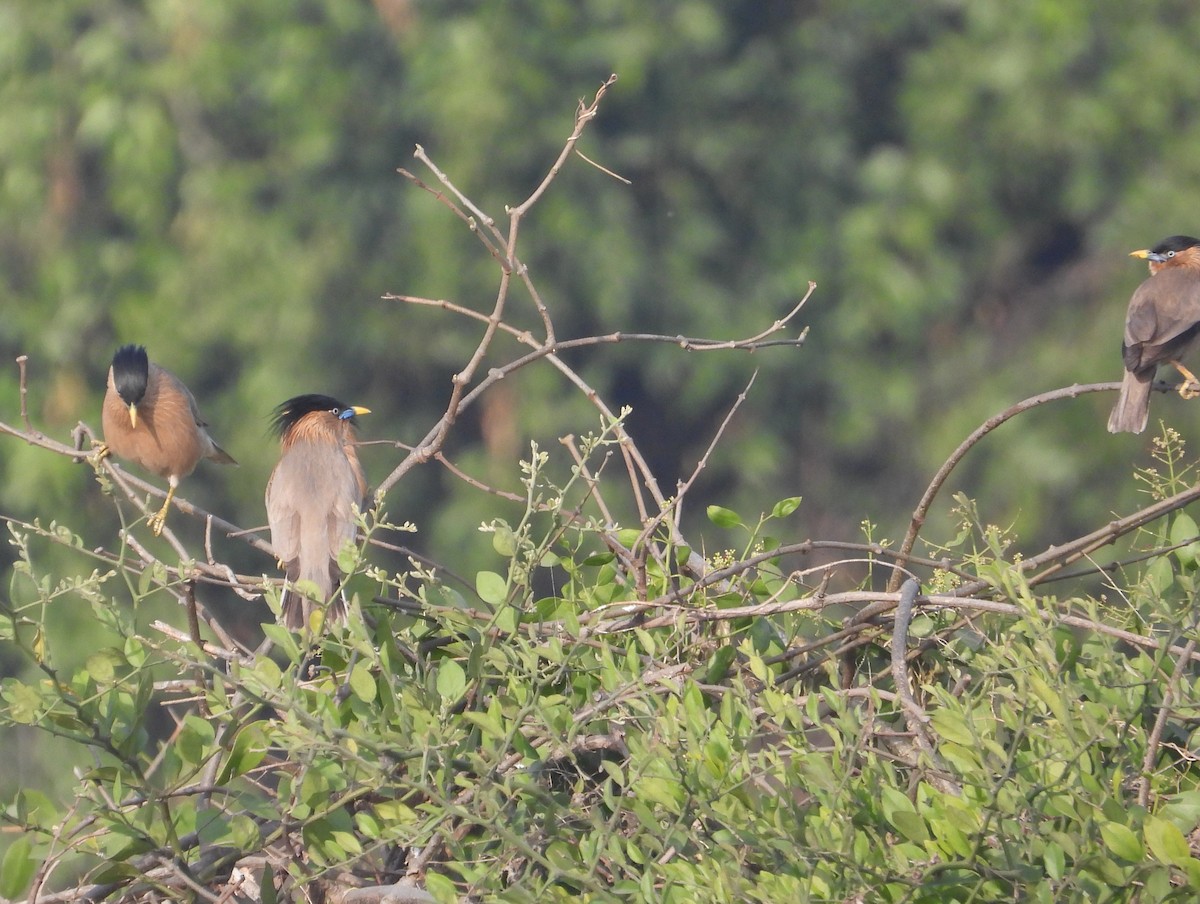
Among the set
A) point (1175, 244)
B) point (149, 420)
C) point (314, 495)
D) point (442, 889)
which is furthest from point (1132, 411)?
point (442, 889)

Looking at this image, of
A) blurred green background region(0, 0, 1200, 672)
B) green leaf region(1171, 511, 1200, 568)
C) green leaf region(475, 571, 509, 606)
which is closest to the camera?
green leaf region(475, 571, 509, 606)

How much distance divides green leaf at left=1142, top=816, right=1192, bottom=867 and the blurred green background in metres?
6.88

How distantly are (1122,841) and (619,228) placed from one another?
300 inches

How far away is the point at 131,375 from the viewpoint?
16.2ft

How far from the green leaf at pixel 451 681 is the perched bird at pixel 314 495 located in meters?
1.63

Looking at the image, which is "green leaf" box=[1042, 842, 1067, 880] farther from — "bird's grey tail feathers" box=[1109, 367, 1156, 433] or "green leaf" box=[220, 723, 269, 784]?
"bird's grey tail feathers" box=[1109, 367, 1156, 433]

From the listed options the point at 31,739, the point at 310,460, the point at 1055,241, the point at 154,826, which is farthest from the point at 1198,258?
the point at 31,739

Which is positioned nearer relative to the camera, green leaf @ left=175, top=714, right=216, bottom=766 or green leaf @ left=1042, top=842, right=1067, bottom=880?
green leaf @ left=1042, top=842, right=1067, bottom=880

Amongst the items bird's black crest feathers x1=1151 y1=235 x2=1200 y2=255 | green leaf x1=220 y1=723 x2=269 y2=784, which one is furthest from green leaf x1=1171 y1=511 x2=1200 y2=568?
bird's black crest feathers x1=1151 y1=235 x2=1200 y2=255

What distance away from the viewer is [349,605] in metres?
2.21

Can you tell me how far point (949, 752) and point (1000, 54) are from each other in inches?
324

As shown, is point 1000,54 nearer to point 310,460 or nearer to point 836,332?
point 836,332

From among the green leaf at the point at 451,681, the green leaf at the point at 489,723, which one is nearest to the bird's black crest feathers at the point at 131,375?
the green leaf at the point at 451,681

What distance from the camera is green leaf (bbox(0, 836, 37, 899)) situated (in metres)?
2.00
